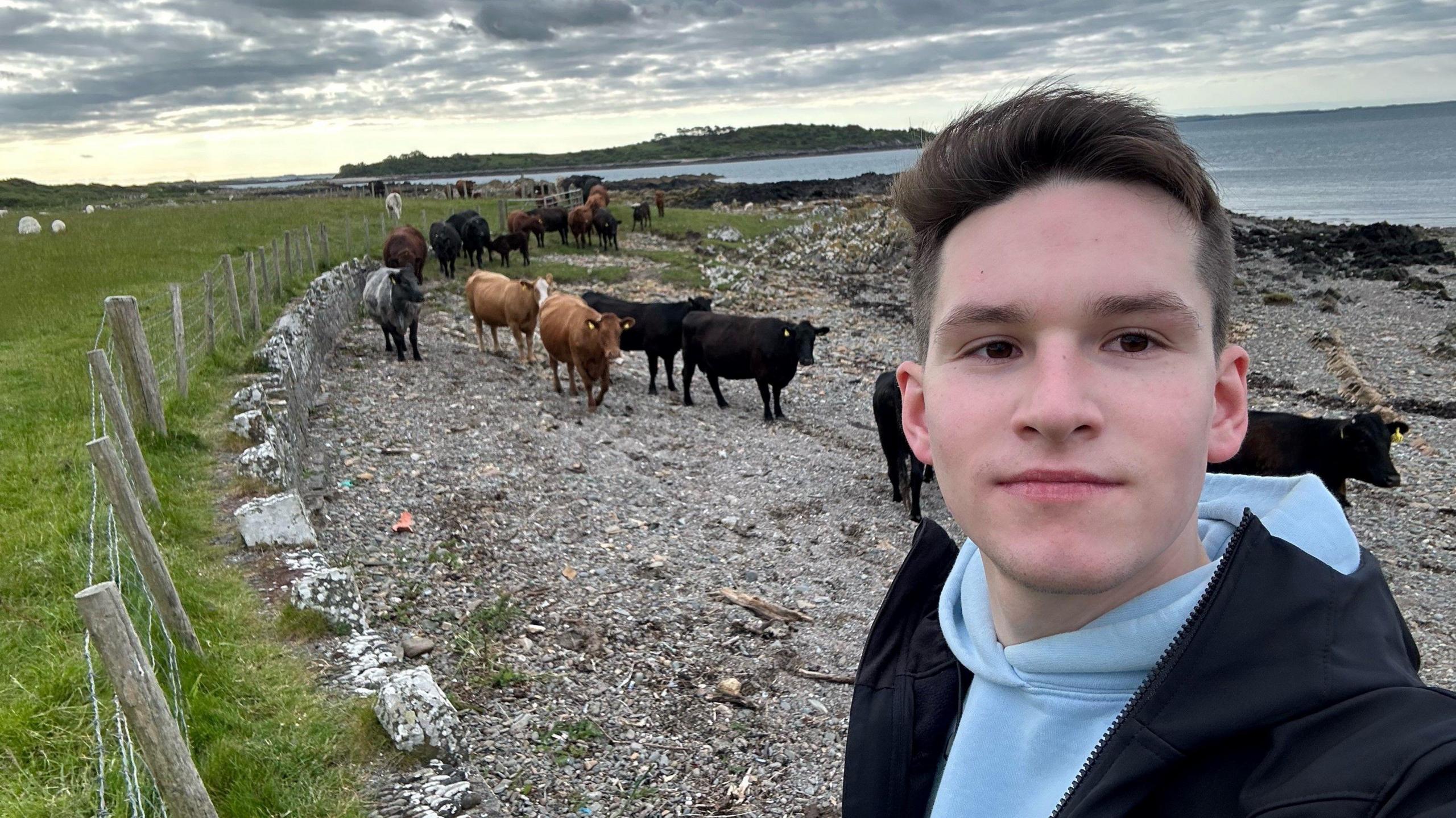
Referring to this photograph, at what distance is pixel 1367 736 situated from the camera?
43.0 inches

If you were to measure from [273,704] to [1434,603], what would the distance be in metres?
9.48

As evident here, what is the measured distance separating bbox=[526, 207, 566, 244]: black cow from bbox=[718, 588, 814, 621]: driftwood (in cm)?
2337

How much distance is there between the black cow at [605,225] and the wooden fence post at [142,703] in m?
26.8

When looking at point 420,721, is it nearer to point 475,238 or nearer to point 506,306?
point 506,306

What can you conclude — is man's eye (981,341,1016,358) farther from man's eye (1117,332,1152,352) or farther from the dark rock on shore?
the dark rock on shore

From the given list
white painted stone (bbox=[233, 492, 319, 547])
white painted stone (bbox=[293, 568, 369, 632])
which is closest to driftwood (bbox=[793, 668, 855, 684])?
white painted stone (bbox=[293, 568, 369, 632])

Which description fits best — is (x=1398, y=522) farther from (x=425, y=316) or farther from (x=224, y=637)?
(x=425, y=316)

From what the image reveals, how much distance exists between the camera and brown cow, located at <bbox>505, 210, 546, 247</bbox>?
2838 centimetres

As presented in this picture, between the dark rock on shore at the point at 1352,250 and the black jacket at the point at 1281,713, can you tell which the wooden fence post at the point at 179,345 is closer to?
the black jacket at the point at 1281,713

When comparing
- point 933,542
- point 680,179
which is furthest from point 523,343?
point 680,179

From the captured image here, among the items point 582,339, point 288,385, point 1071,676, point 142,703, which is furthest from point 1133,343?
point 582,339

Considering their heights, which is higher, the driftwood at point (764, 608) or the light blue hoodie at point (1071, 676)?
the light blue hoodie at point (1071, 676)

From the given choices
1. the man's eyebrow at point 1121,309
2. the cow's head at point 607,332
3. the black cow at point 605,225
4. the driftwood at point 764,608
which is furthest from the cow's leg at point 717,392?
the black cow at point 605,225

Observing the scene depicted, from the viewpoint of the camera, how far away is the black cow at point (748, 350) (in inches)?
Answer: 574
